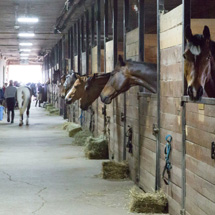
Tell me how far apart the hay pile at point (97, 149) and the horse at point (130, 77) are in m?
2.47

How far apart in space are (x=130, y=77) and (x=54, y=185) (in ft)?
5.74

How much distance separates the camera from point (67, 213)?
5383 mm

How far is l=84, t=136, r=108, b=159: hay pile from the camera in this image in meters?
9.27

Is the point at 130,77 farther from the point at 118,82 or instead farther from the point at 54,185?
the point at 54,185

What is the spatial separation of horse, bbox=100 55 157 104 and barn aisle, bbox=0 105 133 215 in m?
1.25

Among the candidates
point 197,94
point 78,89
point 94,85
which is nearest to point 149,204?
point 197,94

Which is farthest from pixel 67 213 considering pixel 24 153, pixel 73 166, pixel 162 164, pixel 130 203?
pixel 24 153

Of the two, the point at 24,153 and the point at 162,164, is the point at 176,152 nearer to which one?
the point at 162,164

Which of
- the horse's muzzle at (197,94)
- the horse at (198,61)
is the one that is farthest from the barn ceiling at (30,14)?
the horse's muzzle at (197,94)

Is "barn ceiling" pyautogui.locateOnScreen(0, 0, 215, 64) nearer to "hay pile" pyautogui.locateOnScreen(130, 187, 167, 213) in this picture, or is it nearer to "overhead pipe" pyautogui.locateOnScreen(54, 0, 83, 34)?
"overhead pipe" pyautogui.locateOnScreen(54, 0, 83, 34)

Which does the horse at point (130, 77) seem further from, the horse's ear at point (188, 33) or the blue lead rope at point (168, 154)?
the horse's ear at point (188, 33)

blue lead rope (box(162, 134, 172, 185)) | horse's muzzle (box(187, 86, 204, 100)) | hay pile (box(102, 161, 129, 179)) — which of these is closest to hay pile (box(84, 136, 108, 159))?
hay pile (box(102, 161, 129, 179))

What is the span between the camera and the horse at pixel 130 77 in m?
6.57

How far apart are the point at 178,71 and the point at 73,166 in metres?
3.93
